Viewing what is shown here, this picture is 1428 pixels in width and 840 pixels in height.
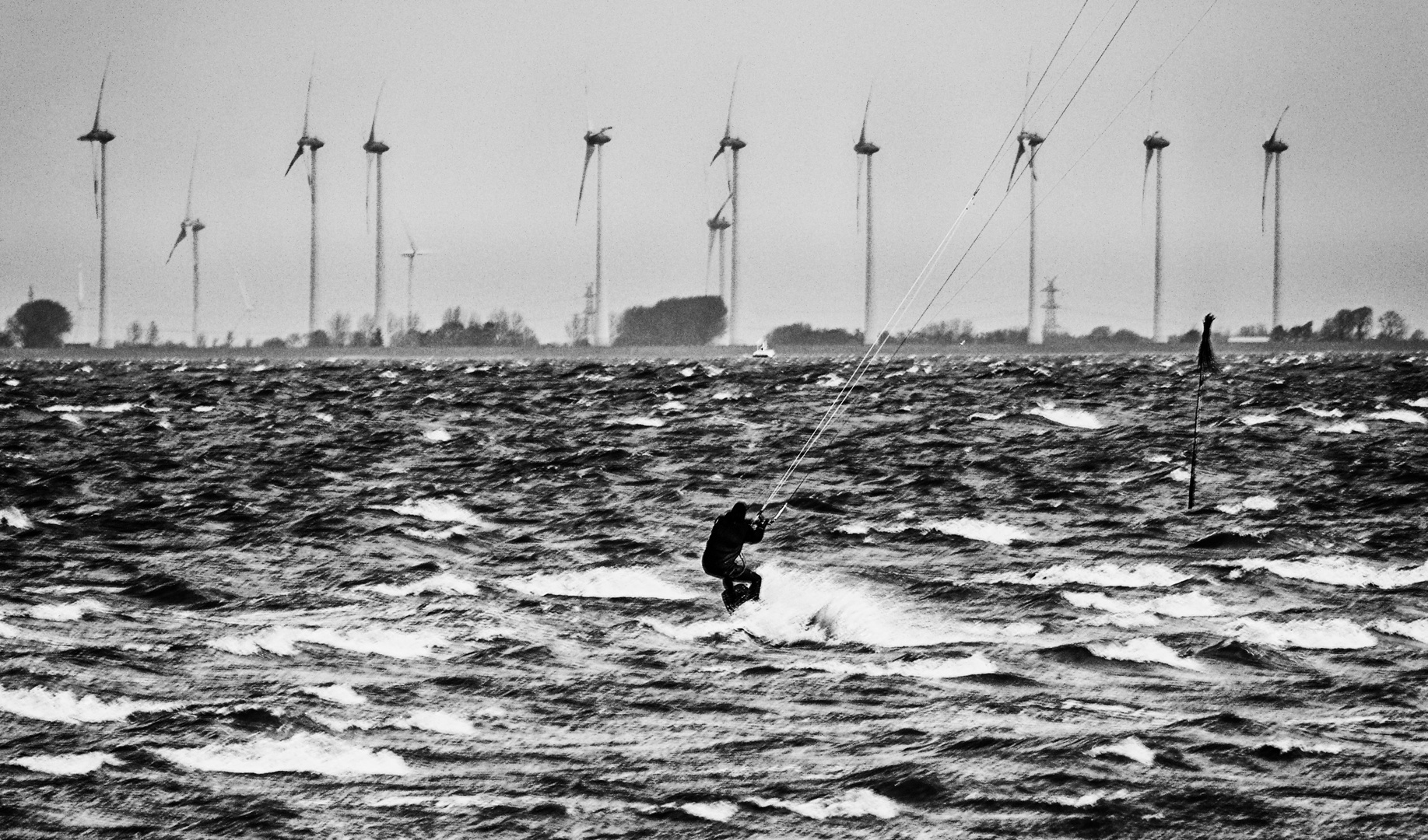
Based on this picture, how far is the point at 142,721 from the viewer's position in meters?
22.0

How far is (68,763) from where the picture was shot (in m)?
20.3

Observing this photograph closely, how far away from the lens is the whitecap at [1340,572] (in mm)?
31844

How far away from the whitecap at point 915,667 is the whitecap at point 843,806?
18.5ft

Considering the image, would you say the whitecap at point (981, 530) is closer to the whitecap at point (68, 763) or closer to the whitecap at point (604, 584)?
the whitecap at point (604, 584)

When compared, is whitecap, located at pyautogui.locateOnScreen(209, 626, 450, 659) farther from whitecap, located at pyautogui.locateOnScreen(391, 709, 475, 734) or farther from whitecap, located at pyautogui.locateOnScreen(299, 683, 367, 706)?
whitecap, located at pyautogui.locateOnScreen(391, 709, 475, 734)

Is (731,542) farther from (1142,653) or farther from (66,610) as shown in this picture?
(66,610)

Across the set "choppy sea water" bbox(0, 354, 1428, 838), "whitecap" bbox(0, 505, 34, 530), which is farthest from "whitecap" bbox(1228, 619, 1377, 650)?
"whitecap" bbox(0, 505, 34, 530)

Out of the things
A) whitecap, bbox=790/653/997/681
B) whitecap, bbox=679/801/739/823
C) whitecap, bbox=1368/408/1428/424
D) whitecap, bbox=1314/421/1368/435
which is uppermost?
whitecap, bbox=1368/408/1428/424

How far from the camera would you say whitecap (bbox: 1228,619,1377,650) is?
26312mm

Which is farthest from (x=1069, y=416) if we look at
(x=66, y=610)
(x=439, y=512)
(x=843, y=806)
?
(x=843, y=806)

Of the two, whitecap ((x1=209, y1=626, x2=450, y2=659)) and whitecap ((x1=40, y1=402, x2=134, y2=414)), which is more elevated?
whitecap ((x1=40, y1=402, x2=134, y2=414))

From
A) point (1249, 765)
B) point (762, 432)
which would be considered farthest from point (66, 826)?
point (762, 432)

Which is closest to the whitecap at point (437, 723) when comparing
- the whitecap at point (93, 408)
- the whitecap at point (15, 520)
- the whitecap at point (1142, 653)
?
the whitecap at point (1142, 653)

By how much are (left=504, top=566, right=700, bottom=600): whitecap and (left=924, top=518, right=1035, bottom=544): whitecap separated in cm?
912
